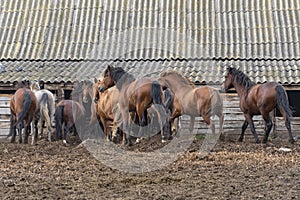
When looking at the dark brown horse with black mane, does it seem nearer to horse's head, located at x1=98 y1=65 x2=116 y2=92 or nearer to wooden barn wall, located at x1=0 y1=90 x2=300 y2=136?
horse's head, located at x1=98 y1=65 x2=116 y2=92

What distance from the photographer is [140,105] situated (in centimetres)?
1206

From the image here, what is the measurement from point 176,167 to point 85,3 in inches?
493

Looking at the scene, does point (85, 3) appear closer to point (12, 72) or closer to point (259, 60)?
point (12, 72)

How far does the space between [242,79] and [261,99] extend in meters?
1.15

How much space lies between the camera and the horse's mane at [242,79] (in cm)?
1330

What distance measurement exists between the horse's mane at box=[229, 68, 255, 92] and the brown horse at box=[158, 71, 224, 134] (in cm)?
59

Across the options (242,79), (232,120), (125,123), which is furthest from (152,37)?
(125,123)

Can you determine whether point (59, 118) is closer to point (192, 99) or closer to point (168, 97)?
point (168, 97)

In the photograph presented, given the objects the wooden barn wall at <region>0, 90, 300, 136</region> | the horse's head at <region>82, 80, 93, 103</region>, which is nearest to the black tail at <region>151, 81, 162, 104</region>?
the horse's head at <region>82, 80, 93, 103</region>

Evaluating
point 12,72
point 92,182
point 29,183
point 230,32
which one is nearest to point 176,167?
point 92,182

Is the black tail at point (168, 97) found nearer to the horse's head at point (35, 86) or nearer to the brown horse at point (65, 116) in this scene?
the brown horse at point (65, 116)

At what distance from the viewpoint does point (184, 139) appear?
1359 cm

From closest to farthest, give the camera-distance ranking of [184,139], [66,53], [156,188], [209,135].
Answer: [156,188] → [184,139] → [209,135] → [66,53]

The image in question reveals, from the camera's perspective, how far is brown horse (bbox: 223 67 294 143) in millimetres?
12141
